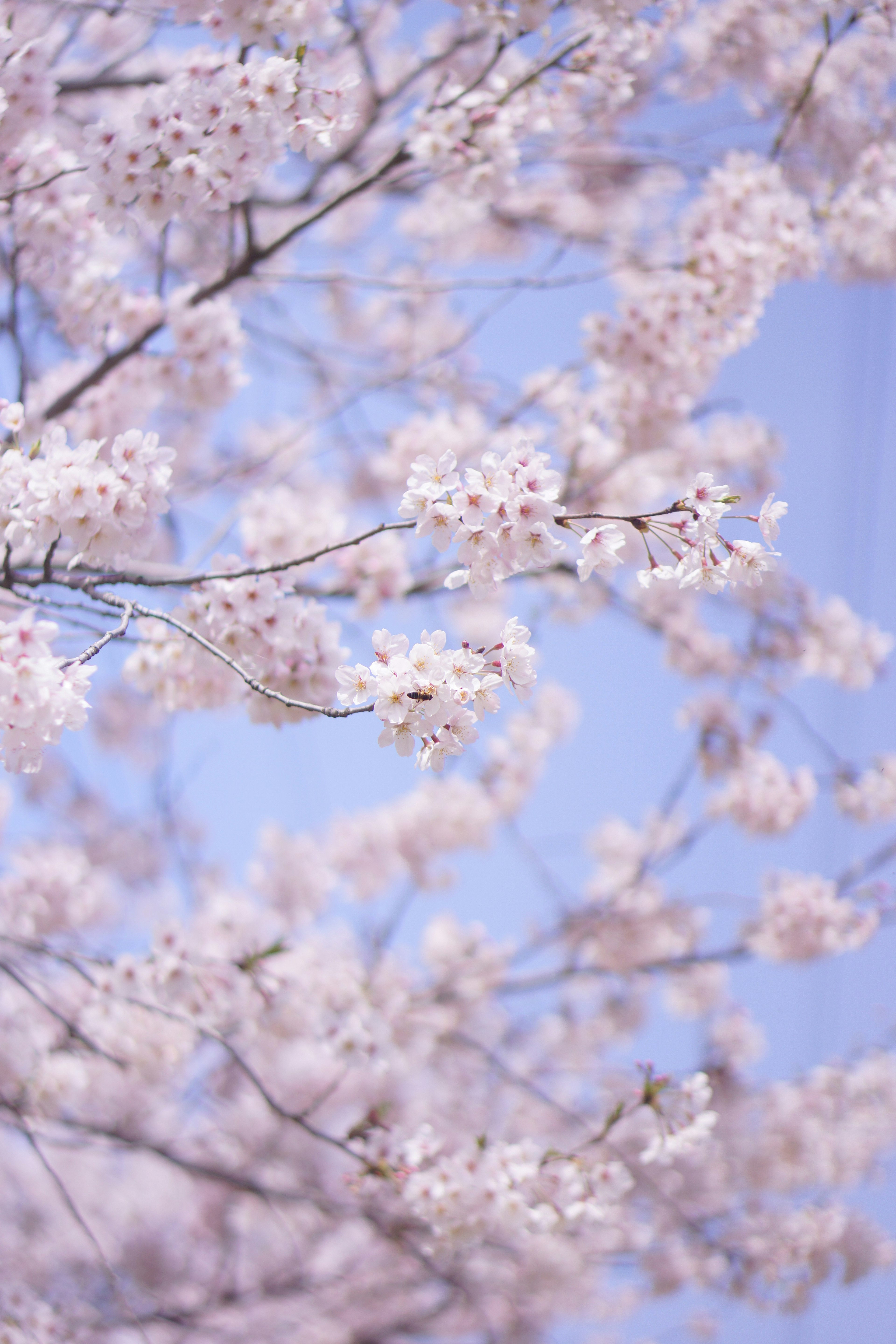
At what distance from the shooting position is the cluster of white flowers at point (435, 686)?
5.27ft

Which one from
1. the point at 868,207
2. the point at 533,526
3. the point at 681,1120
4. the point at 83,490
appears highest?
the point at 868,207

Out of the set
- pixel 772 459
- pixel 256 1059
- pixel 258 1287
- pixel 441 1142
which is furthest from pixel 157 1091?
pixel 772 459

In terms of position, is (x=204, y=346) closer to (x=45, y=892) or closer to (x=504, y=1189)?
(x=504, y=1189)

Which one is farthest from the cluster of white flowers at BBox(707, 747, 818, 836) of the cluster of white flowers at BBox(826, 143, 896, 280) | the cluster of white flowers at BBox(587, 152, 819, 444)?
the cluster of white flowers at BBox(826, 143, 896, 280)

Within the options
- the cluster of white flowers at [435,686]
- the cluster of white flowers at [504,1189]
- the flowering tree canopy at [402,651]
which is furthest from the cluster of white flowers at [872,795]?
the cluster of white flowers at [435,686]

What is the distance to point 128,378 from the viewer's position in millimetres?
3014

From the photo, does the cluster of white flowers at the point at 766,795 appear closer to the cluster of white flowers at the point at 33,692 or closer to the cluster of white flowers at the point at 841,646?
the cluster of white flowers at the point at 841,646

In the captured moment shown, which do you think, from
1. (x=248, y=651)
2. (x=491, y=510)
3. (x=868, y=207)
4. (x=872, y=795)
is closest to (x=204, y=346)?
(x=248, y=651)

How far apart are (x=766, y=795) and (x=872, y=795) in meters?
0.52

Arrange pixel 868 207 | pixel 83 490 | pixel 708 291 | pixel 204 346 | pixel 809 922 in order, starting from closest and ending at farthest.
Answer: pixel 83 490 → pixel 204 346 → pixel 708 291 → pixel 868 207 → pixel 809 922

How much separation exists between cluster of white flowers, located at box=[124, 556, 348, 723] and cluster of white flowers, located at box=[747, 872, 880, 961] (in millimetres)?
3074

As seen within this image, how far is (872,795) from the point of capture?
434 cm

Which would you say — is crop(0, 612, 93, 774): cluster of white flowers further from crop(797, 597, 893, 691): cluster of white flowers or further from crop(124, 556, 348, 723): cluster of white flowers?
crop(797, 597, 893, 691): cluster of white flowers

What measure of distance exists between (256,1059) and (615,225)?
6.09 meters
